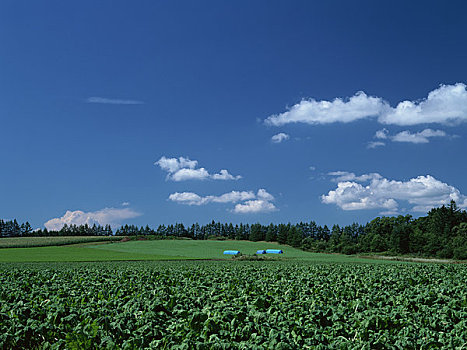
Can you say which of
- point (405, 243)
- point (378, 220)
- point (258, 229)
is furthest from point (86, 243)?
point (378, 220)

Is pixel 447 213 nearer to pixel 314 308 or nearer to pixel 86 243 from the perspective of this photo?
pixel 86 243

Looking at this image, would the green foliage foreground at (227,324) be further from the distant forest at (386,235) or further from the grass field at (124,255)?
the distant forest at (386,235)

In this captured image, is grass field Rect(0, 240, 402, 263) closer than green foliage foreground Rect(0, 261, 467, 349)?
No

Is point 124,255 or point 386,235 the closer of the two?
point 124,255

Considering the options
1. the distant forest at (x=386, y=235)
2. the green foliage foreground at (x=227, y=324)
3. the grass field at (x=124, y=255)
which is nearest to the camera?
the green foliage foreground at (x=227, y=324)

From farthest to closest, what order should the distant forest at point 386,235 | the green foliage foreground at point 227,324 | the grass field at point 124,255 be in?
the distant forest at point 386,235
the grass field at point 124,255
the green foliage foreground at point 227,324

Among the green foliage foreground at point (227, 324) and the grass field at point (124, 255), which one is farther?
the grass field at point (124, 255)

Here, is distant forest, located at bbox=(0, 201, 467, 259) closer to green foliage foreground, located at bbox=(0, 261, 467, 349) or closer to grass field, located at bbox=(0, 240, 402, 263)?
grass field, located at bbox=(0, 240, 402, 263)

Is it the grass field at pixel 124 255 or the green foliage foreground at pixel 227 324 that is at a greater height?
the green foliage foreground at pixel 227 324

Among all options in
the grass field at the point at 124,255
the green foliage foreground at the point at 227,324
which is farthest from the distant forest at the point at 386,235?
the green foliage foreground at the point at 227,324

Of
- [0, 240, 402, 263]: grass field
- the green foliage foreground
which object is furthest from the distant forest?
the green foliage foreground

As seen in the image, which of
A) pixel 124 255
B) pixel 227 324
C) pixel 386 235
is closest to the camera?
pixel 227 324

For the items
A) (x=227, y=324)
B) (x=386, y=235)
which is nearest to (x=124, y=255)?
(x=227, y=324)

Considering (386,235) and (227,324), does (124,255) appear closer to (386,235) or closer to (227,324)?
(227,324)
